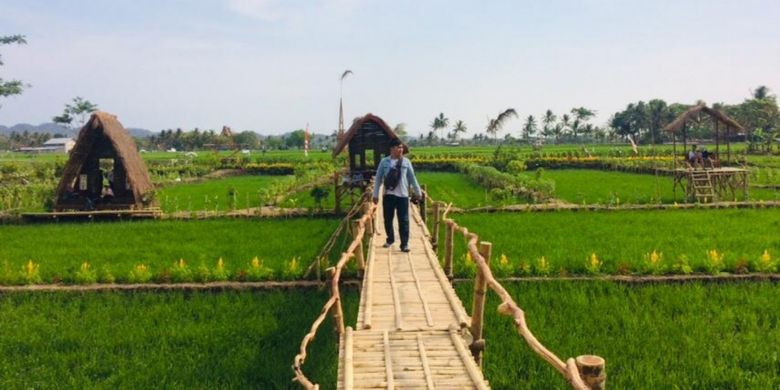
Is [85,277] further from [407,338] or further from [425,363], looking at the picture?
[425,363]

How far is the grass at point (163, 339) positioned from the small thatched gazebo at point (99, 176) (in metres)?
8.31

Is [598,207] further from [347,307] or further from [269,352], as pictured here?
[269,352]

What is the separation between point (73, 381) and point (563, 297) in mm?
5294

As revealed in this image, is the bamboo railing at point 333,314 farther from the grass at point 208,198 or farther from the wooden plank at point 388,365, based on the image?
the grass at point 208,198

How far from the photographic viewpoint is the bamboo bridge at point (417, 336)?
3.29m

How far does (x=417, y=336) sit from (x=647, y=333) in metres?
2.88

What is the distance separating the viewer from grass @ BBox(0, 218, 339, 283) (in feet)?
28.9

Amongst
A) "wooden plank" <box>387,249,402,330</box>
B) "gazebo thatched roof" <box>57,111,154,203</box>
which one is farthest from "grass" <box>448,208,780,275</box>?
"gazebo thatched roof" <box>57,111,154,203</box>

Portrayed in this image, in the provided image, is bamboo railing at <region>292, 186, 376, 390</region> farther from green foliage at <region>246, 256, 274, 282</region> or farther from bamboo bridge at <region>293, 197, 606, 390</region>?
green foliage at <region>246, 256, 274, 282</region>

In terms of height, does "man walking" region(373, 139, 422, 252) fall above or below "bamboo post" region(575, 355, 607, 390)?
above

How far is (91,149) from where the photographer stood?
1585cm

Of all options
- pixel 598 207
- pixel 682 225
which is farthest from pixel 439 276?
pixel 598 207

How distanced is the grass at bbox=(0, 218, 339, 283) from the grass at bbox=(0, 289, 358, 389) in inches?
33.4

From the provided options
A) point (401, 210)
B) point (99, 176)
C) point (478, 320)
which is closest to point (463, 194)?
point (99, 176)
